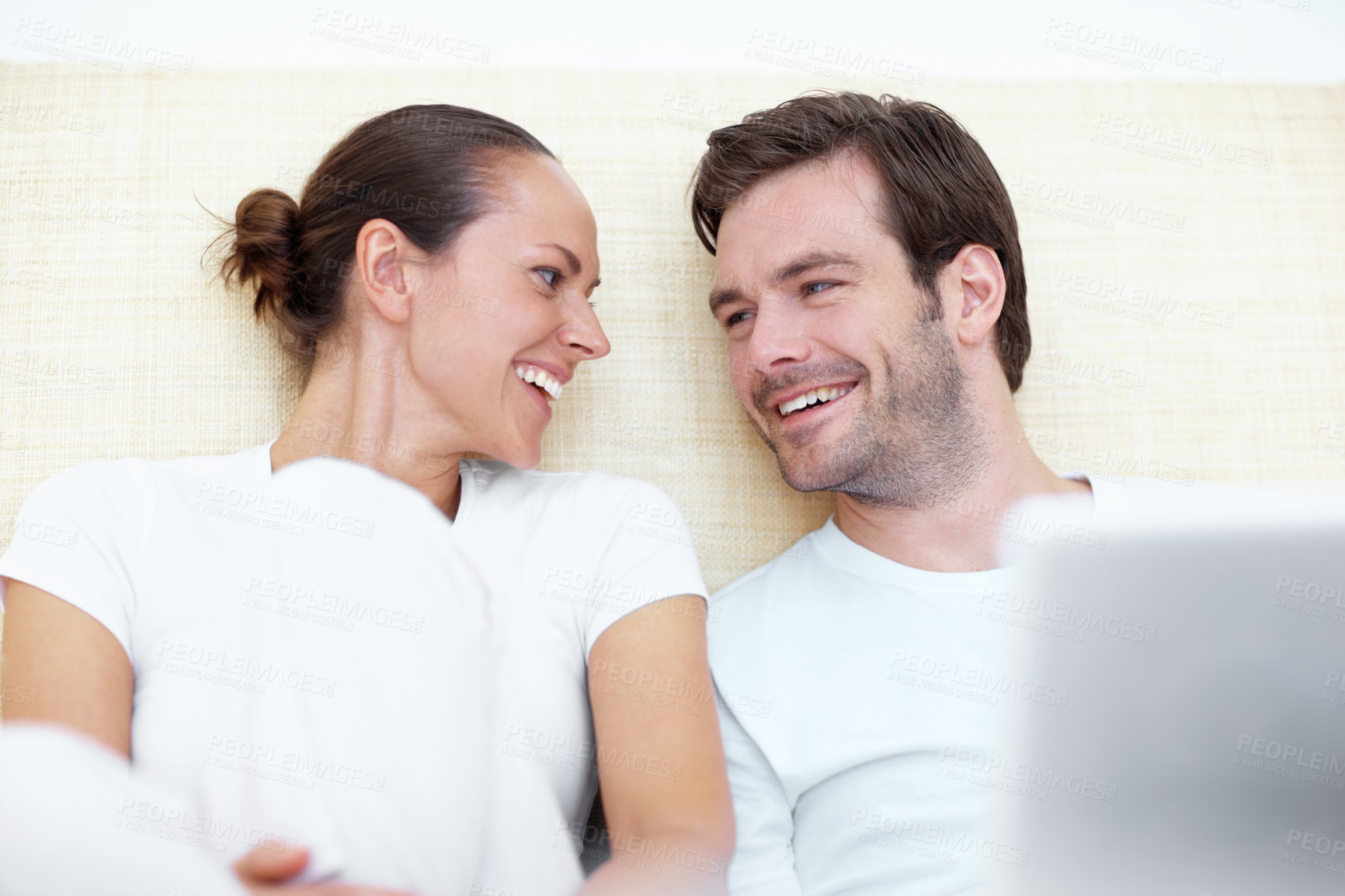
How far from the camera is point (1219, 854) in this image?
0.46 m

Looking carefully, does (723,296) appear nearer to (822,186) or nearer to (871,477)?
(822,186)

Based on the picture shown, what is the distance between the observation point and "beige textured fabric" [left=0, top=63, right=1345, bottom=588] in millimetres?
1246

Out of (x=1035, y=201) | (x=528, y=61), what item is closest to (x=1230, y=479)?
(x=1035, y=201)

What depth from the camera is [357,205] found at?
1.13 meters

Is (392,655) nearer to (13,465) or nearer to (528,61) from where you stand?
(13,465)

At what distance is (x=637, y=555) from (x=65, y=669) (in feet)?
1.86

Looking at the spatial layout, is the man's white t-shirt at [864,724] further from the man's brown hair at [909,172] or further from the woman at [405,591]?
the man's brown hair at [909,172]

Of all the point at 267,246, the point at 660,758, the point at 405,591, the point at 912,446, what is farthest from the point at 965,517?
the point at 267,246

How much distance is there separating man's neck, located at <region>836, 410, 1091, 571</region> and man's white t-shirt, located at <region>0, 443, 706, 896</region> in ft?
0.97

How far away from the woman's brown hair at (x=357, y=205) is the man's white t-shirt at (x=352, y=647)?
0.21 meters

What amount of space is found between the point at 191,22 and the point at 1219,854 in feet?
5.76

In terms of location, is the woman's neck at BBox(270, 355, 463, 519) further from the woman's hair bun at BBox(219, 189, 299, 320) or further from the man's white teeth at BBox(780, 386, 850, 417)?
the man's white teeth at BBox(780, 386, 850, 417)

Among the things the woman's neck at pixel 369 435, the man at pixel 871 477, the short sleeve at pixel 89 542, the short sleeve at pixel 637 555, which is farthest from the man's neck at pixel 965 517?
the short sleeve at pixel 89 542

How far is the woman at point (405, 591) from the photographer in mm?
865
